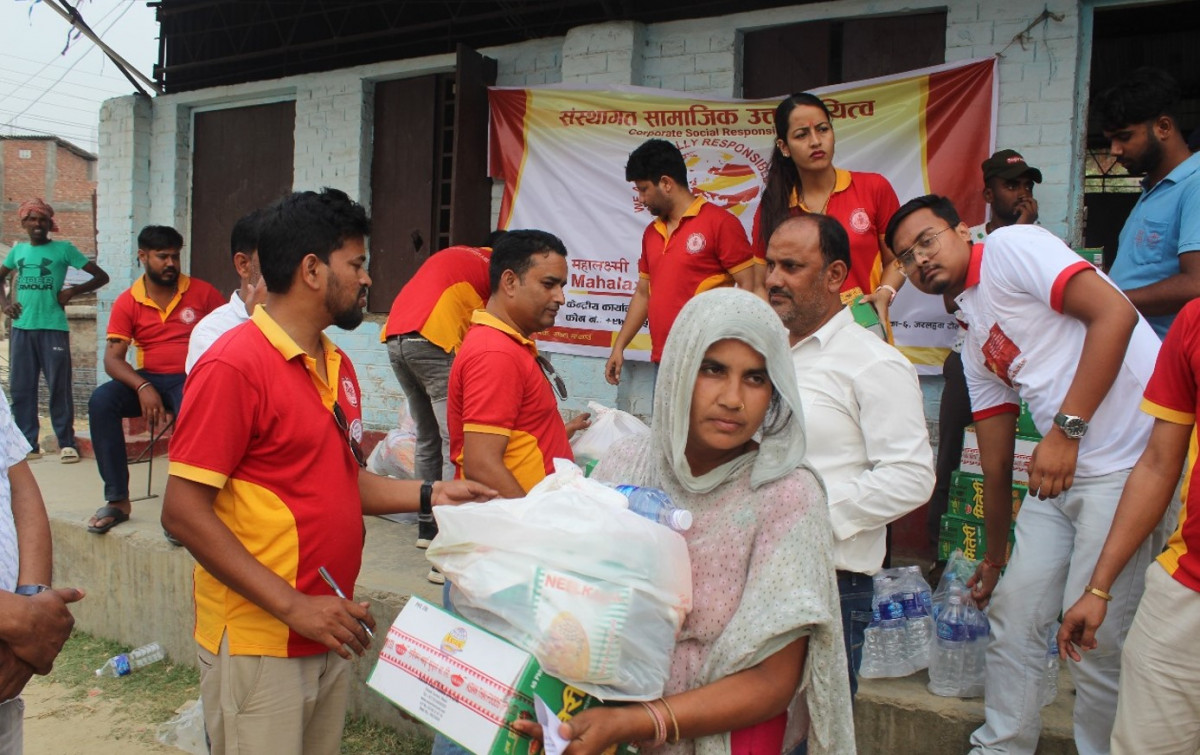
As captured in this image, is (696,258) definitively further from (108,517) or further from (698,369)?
(108,517)

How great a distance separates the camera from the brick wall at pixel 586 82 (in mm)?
4406

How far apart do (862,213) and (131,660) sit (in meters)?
4.39

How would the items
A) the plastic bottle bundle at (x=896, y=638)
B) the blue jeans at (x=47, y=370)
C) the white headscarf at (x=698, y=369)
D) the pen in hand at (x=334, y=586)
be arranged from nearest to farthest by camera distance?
the white headscarf at (x=698, y=369), the pen in hand at (x=334, y=586), the plastic bottle bundle at (x=896, y=638), the blue jeans at (x=47, y=370)

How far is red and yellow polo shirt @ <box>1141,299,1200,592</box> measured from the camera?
2.00 meters

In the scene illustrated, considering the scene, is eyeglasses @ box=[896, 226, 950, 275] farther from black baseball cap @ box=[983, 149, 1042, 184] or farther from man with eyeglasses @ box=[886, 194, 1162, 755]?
black baseball cap @ box=[983, 149, 1042, 184]

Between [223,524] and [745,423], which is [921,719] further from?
[223,524]

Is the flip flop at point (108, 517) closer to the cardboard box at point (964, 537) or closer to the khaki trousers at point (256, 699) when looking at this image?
the khaki trousers at point (256, 699)

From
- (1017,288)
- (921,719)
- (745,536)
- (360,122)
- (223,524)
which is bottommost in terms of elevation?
(921,719)

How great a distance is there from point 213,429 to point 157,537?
11.1 ft

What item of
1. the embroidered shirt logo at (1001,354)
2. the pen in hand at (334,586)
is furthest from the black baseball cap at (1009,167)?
the pen in hand at (334,586)

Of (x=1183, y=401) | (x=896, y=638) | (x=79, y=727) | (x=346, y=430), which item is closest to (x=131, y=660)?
(x=79, y=727)

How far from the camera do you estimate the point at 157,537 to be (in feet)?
16.1

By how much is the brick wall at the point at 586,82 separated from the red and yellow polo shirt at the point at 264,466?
11.4 feet

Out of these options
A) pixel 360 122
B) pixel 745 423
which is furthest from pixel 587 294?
pixel 745 423
